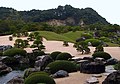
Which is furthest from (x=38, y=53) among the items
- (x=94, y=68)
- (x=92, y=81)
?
(x=92, y=81)

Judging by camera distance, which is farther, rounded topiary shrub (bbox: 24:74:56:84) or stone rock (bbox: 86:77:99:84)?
stone rock (bbox: 86:77:99:84)

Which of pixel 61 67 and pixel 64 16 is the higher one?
pixel 64 16

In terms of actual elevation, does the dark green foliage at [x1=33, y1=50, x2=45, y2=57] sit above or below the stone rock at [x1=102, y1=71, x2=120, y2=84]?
below

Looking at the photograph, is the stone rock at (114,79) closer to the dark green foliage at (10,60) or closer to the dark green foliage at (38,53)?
the dark green foliage at (10,60)

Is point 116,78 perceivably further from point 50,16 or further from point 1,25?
point 50,16

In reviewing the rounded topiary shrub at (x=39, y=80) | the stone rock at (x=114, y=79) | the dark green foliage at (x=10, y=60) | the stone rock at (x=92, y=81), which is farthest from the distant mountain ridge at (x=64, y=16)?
the stone rock at (x=114, y=79)

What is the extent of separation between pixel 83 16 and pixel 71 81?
388 ft

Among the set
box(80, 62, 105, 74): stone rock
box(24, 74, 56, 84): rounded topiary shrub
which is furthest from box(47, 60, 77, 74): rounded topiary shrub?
box(24, 74, 56, 84): rounded topiary shrub

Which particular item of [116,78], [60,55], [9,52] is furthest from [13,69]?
[116,78]

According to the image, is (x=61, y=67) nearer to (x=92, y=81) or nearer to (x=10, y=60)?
(x=92, y=81)

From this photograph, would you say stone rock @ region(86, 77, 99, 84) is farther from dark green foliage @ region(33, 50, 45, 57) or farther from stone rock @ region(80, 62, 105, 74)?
dark green foliage @ region(33, 50, 45, 57)

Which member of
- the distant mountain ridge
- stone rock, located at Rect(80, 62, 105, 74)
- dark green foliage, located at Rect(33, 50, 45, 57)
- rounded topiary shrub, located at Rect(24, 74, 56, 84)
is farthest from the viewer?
the distant mountain ridge

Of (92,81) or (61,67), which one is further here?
(61,67)

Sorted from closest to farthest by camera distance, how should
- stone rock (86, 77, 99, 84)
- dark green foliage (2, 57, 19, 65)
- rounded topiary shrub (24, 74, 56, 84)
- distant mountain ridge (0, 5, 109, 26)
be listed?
rounded topiary shrub (24, 74, 56, 84) → stone rock (86, 77, 99, 84) → dark green foliage (2, 57, 19, 65) → distant mountain ridge (0, 5, 109, 26)
